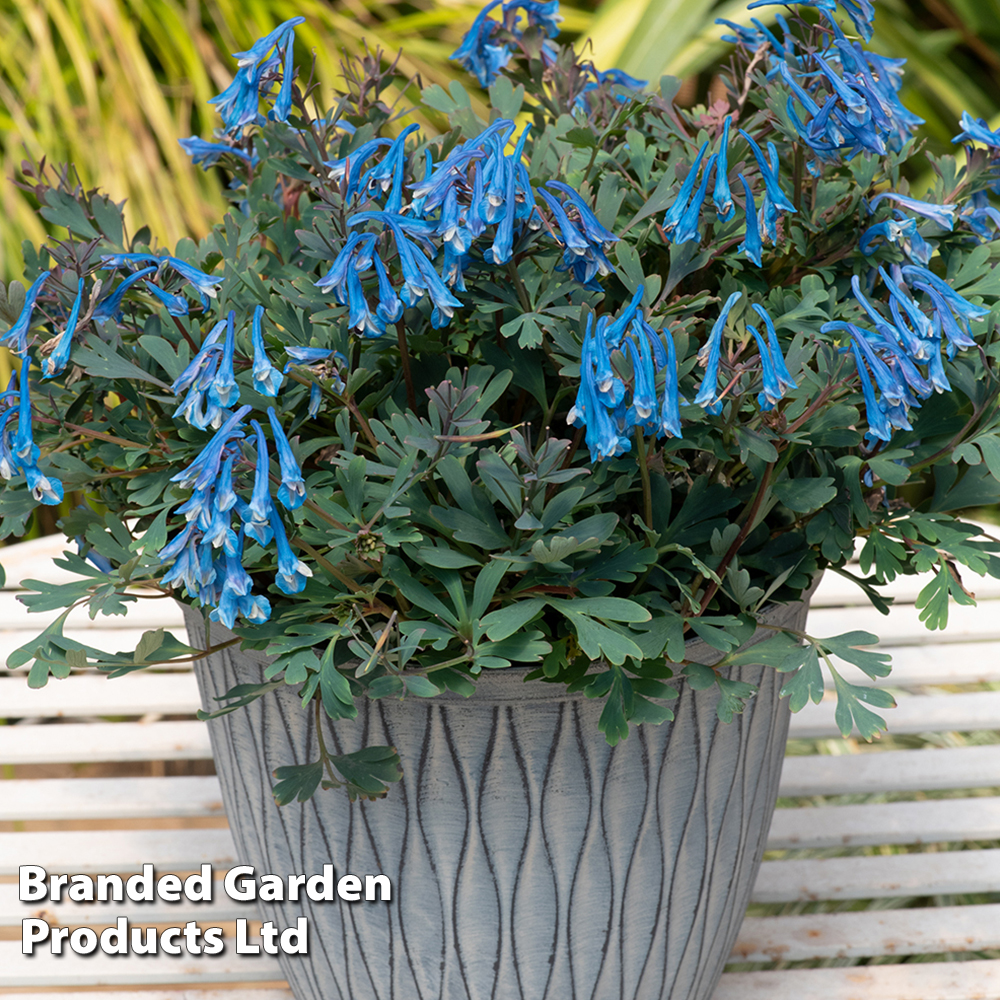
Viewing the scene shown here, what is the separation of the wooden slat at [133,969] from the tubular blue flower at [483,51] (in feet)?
1.59

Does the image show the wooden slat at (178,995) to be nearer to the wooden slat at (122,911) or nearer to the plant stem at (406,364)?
the wooden slat at (122,911)

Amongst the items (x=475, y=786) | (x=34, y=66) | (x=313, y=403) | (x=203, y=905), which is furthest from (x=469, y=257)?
(x=34, y=66)

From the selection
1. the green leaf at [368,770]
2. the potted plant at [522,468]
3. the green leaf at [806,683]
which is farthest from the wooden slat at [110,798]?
the green leaf at [806,683]

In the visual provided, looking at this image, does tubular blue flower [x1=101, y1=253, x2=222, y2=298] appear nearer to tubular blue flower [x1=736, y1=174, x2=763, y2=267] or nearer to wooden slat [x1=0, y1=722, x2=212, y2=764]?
tubular blue flower [x1=736, y1=174, x2=763, y2=267]

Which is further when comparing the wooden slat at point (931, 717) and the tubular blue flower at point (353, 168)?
the wooden slat at point (931, 717)

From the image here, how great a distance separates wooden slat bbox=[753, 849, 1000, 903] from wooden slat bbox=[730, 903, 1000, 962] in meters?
0.01

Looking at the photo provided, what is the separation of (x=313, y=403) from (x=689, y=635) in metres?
0.17

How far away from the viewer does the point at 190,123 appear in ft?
5.01

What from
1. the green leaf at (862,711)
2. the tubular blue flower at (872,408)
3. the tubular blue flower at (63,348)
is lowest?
the green leaf at (862,711)

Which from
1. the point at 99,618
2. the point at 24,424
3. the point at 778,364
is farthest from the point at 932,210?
the point at 99,618

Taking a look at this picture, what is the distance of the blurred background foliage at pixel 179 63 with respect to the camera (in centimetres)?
132

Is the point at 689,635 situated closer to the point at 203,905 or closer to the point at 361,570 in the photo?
the point at 361,570

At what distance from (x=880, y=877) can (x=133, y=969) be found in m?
0.44

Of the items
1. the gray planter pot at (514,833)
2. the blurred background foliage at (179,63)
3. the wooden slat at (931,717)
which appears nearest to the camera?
the gray planter pot at (514,833)
